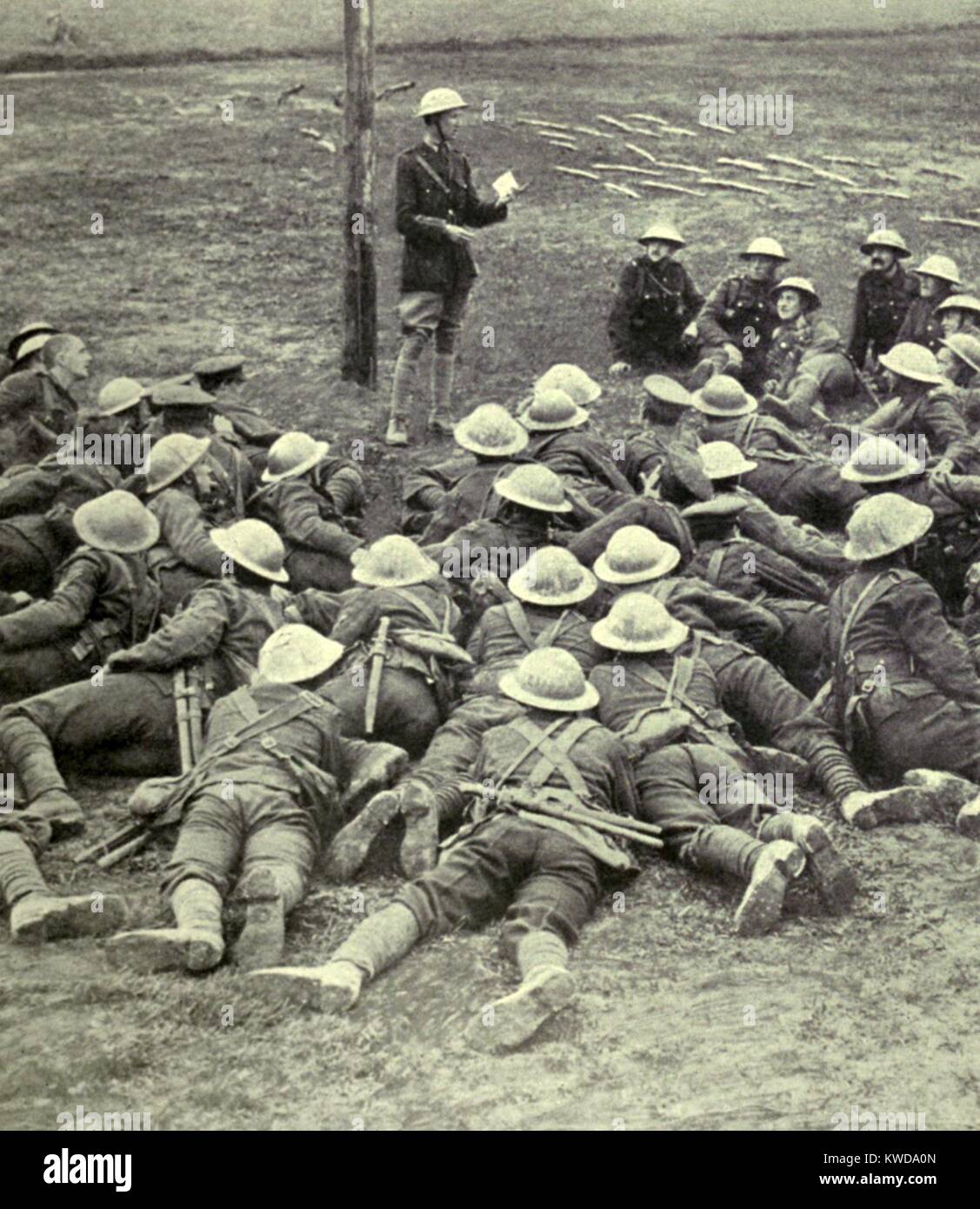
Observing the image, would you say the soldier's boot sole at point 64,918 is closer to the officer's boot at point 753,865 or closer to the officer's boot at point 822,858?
the officer's boot at point 753,865

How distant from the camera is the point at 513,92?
1183cm

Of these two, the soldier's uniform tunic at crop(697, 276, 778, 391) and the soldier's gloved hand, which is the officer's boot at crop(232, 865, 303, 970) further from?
the soldier's uniform tunic at crop(697, 276, 778, 391)

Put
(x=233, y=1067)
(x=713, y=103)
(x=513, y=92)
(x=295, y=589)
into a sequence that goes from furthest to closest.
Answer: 1. (x=713, y=103)
2. (x=513, y=92)
3. (x=295, y=589)
4. (x=233, y=1067)

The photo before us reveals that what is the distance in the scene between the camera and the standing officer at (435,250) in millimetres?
9859

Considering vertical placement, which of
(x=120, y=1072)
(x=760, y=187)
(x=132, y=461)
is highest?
(x=760, y=187)

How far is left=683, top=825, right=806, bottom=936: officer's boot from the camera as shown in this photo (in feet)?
17.9

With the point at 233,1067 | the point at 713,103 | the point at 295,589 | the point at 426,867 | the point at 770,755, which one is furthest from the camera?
the point at 713,103

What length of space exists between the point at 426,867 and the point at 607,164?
330 inches

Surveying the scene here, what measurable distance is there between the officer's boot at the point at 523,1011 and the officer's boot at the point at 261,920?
0.79m

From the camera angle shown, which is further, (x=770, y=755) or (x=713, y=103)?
(x=713, y=103)

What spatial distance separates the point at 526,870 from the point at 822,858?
1.13 m

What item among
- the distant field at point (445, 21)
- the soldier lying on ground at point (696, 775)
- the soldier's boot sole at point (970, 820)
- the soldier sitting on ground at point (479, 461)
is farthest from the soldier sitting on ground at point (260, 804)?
the distant field at point (445, 21)

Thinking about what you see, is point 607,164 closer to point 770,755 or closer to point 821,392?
point 821,392

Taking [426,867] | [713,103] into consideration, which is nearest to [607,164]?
[713,103]
